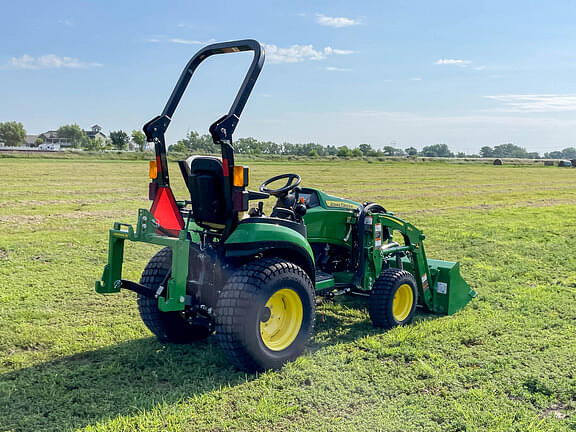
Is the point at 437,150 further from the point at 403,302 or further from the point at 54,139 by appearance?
the point at 403,302

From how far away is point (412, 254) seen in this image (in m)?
6.34

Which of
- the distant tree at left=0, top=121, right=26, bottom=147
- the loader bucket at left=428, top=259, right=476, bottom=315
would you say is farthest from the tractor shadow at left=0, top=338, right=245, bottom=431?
the distant tree at left=0, top=121, right=26, bottom=147

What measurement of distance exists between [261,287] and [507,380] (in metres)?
2.19

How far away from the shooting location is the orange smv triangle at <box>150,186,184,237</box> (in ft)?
14.9

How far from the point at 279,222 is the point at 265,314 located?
2.74 feet

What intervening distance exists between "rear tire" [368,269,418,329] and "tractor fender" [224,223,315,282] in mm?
1122

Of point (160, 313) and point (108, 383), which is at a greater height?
point (160, 313)

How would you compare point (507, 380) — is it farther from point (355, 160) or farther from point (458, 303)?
point (355, 160)

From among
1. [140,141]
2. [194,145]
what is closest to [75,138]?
[140,141]

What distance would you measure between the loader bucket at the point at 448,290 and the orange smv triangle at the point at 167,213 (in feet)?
11.2

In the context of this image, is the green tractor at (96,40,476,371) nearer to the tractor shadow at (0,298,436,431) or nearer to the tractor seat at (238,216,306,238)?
the tractor seat at (238,216,306,238)

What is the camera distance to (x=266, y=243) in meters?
4.49

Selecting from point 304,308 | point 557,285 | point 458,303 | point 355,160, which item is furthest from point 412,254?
point 355,160

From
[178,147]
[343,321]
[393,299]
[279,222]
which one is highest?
[178,147]
